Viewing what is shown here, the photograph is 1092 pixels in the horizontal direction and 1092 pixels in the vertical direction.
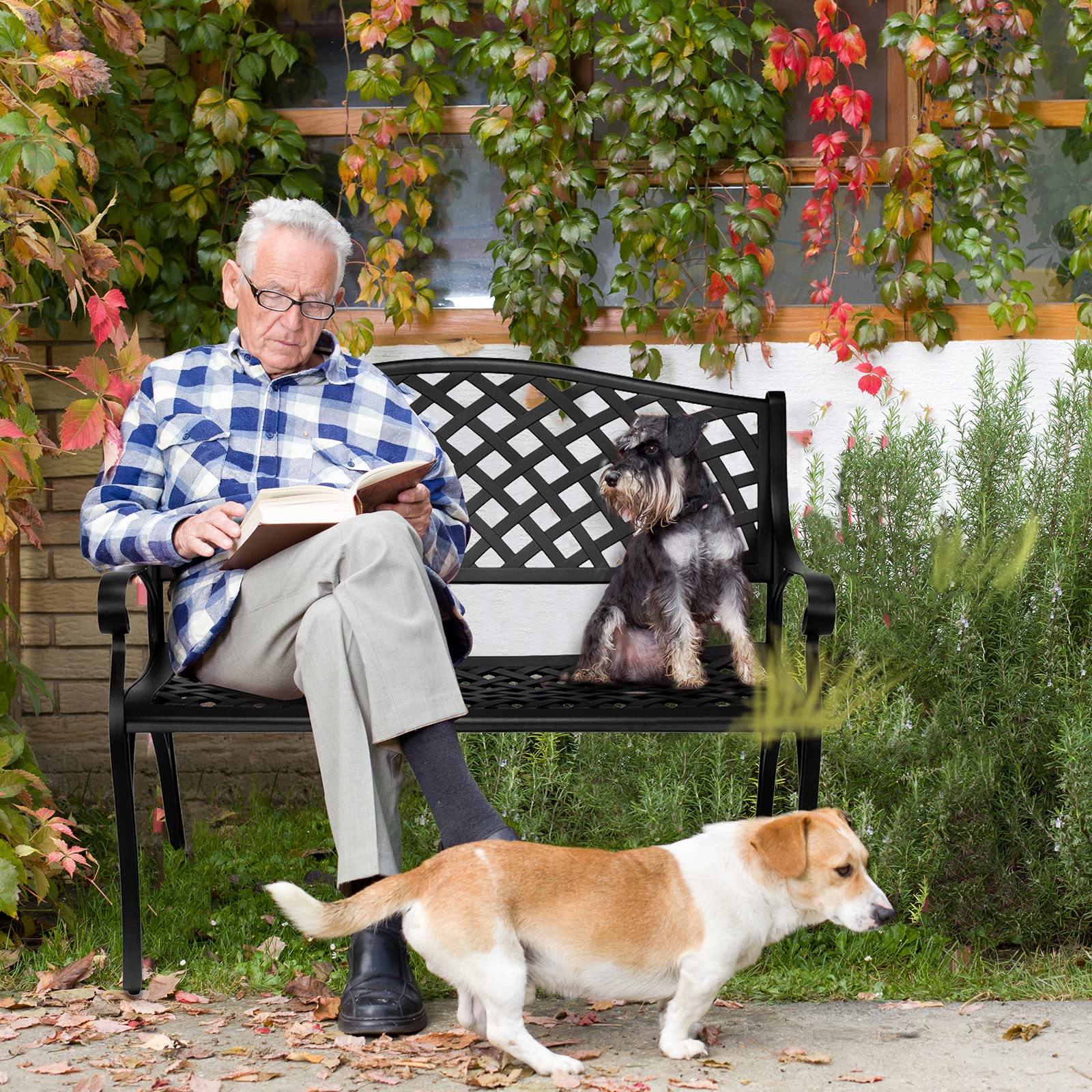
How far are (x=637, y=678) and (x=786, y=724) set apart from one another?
465 mm

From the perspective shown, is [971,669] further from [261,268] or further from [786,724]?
[261,268]

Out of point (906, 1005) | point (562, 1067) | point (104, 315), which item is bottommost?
point (906, 1005)

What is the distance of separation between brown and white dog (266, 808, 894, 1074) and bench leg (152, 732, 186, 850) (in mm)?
1160

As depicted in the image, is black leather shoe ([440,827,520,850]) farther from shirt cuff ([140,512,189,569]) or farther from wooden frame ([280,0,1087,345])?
wooden frame ([280,0,1087,345])

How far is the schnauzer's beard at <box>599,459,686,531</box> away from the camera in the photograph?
3.06 meters

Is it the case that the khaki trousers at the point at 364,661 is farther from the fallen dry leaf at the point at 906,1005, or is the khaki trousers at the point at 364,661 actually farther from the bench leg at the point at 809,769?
the fallen dry leaf at the point at 906,1005

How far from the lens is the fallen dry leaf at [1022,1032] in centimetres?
240

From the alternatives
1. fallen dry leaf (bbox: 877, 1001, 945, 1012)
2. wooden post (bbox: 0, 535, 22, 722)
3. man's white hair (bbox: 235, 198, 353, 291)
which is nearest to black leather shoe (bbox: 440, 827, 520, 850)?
fallen dry leaf (bbox: 877, 1001, 945, 1012)

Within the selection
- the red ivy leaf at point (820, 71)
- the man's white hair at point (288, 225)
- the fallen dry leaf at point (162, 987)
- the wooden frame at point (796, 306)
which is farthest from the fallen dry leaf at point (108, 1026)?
the red ivy leaf at point (820, 71)

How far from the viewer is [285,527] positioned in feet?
7.88

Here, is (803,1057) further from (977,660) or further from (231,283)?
(231,283)

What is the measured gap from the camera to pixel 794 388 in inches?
162

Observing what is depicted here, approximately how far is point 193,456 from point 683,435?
1233 millimetres

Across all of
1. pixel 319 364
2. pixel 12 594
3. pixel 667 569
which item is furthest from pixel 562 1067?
pixel 12 594
